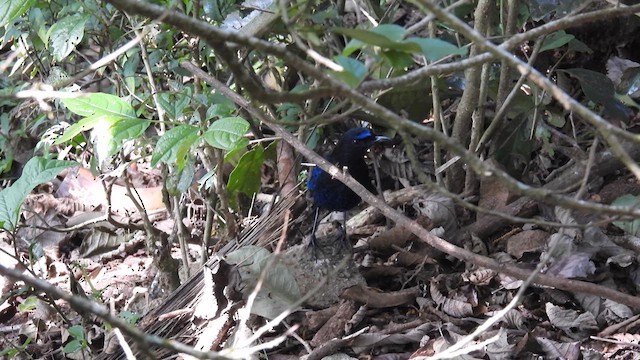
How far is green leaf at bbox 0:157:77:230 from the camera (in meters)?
3.08

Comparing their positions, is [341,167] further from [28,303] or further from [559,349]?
[28,303]

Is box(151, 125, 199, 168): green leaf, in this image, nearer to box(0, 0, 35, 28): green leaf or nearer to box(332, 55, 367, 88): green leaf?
box(0, 0, 35, 28): green leaf

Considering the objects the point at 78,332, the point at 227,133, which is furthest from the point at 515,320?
the point at 78,332

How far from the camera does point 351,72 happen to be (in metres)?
1.50

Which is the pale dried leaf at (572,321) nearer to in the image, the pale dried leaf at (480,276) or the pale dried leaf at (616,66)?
the pale dried leaf at (480,276)

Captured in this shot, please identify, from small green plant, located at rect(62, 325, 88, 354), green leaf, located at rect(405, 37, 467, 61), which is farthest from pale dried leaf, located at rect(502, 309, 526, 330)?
green leaf, located at rect(405, 37, 467, 61)

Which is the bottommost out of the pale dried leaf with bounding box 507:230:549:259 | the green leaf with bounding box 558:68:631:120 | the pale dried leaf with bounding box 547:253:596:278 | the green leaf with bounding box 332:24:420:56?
the pale dried leaf with bounding box 507:230:549:259

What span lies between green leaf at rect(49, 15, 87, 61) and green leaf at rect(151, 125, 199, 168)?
34.8 inches

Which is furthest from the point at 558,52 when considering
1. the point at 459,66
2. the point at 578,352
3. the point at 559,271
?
the point at 459,66

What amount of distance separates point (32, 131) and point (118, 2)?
13.6ft

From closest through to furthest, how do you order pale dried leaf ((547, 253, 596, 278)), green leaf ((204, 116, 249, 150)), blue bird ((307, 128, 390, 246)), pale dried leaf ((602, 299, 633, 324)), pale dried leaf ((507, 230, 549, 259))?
green leaf ((204, 116, 249, 150)) → pale dried leaf ((602, 299, 633, 324)) → pale dried leaf ((547, 253, 596, 278)) → pale dried leaf ((507, 230, 549, 259)) → blue bird ((307, 128, 390, 246))

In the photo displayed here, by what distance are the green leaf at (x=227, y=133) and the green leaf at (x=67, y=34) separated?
0.99m

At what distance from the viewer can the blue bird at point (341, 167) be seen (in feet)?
13.8

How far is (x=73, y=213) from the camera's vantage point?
5418 millimetres
